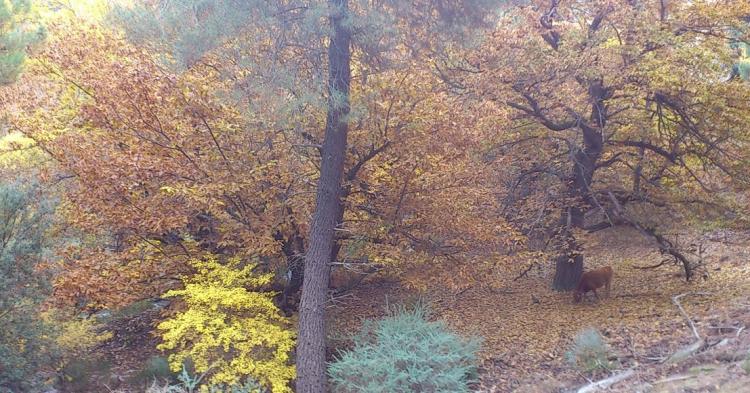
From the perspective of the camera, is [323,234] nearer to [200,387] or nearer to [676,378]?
[200,387]

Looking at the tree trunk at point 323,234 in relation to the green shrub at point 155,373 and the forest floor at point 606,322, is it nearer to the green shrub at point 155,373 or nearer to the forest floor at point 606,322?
the forest floor at point 606,322

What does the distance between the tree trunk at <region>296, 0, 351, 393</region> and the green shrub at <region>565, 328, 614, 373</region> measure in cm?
340

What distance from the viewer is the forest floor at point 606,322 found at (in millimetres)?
5953

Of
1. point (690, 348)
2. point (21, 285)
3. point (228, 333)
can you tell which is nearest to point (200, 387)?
point (228, 333)

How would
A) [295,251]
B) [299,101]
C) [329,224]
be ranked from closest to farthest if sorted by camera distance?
[299,101]
[329,224]
[295,251]

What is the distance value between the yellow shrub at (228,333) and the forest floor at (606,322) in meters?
1.50

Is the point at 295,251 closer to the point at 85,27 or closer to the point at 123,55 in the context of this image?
the point at 123,55

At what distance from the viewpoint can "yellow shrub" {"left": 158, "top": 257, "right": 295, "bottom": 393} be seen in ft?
23.6

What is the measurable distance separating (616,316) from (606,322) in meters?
0.34

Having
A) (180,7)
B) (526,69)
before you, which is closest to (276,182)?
(180,7)

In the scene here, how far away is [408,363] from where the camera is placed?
22.3ft

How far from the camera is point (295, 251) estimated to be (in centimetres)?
892

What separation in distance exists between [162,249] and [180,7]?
154 inches

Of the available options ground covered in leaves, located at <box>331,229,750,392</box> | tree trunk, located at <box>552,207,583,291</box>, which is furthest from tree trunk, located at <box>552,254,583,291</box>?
ground covered in leaves, located at <box>331,229,750,392</box>
